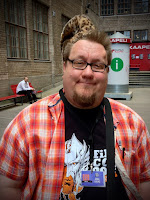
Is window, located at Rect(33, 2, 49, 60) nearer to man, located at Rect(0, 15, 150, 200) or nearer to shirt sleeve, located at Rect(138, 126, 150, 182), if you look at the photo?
man, located at Rect(0, 15, 150, 200)

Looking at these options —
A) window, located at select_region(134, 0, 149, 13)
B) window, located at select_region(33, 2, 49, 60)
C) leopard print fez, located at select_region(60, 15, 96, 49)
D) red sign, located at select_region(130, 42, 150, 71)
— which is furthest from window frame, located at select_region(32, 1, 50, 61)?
window, located at select_region(134, 0, 149, 13)

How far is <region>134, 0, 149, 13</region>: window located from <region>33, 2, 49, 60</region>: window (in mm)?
15916

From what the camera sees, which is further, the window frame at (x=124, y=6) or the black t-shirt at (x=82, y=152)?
the window frame at (x=124, y=6)

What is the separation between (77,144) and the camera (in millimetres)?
1354

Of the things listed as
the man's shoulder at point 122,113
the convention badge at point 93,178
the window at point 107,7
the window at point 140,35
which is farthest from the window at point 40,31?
the window at point 140,35

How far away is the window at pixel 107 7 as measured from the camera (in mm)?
25922

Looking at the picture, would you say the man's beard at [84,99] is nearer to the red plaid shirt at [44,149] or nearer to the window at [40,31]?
→ the red plaid shirt at [44,149]

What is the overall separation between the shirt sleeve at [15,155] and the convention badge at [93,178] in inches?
15.7

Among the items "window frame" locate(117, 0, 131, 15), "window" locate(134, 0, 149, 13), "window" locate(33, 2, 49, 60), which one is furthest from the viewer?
"window frame" locate(117, 0, 131, 15)

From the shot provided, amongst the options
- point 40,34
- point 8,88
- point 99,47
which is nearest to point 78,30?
point 99,47

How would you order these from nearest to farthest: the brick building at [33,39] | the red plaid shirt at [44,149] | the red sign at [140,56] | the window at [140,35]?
the red plaid shirt at [44,149] → the brick building at [33,39] → the red sign at [140,56] → the window at [140,35]

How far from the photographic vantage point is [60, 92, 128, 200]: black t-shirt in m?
1.32

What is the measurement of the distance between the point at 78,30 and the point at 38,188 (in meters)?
1.13

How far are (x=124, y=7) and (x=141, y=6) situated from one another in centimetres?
206
